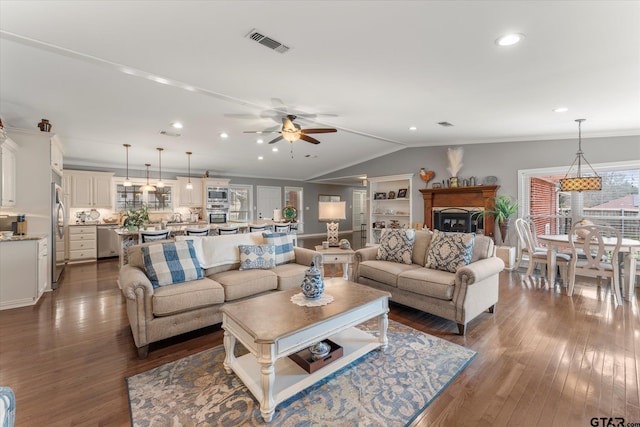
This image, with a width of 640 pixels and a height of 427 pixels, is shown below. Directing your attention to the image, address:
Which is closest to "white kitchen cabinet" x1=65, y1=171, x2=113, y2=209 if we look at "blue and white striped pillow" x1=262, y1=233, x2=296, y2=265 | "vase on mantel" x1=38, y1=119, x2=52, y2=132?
"vase on mantel" x1=38, y1=119, x2=52, y2=132

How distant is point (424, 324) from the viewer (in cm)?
312

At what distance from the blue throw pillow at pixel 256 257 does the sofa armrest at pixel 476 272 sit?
2.20 metres

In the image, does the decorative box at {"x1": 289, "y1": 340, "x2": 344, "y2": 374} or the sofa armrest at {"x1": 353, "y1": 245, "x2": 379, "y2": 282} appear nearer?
the decorative box at {"x1": 289, "y1": 340, "x2": 344, "y2": 374}

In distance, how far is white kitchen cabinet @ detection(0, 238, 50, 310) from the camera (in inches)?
140

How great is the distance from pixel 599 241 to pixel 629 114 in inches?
71.4

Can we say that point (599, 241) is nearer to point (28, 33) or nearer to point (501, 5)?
point (501, 5)

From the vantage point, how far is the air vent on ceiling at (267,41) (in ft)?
7.59

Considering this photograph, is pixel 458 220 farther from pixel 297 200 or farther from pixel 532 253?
pixel 297 200

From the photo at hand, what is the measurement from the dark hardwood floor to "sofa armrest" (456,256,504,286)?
560mm

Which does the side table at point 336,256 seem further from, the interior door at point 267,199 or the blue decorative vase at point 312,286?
the interior door at point 267,199


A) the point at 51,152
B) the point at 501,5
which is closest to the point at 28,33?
the point at 51,152

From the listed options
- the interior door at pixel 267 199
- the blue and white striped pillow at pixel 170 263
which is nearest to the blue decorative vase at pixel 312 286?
the blue and white striped pillow at pixel 170 263

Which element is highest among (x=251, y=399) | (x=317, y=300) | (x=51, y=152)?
(x=51, y=152)

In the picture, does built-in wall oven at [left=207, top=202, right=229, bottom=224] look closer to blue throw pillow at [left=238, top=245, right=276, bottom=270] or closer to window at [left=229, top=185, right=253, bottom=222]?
window at [left=229, top=185, right=253, bottom=222]
